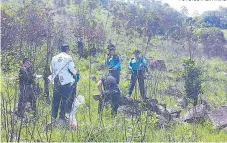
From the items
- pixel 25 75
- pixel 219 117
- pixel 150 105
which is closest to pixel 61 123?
pixel 25 75

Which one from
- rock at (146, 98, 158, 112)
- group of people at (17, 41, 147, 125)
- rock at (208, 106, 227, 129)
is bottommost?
rock at (208, 106, 227, 129)

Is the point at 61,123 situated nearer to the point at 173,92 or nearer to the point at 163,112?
the point at 163,112

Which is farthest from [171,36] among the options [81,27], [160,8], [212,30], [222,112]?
[222,112]

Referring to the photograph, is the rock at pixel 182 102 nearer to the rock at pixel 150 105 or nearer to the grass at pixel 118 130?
the rock at pixel 150 105

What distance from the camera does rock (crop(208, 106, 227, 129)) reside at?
605 cm

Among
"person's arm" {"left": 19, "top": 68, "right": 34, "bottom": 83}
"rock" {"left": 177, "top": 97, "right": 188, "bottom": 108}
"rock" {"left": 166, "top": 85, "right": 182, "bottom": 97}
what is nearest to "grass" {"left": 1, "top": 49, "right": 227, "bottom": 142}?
"person's arm" {"left": 19, "top": 68, "right": 34, "bottom": 83}

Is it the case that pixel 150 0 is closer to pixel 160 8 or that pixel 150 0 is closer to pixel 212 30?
pixel 160 8

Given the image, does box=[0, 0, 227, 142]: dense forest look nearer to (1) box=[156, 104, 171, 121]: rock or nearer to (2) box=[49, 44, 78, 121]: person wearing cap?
(1) box=[156, 104, 171, 121]: rock

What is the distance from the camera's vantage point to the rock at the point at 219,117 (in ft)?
19.9

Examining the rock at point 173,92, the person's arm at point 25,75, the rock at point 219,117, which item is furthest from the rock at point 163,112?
the rock at point 173,92

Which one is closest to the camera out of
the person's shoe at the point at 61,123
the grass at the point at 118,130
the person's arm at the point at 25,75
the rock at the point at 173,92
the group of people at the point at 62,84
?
the grass at the point at 118,130

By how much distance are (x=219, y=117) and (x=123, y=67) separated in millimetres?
8684

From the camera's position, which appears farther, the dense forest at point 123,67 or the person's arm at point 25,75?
the person's arm at point 25,75

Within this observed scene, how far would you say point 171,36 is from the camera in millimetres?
26078
